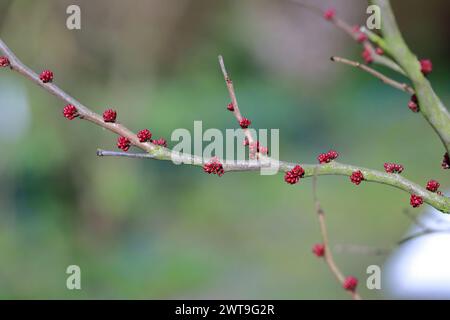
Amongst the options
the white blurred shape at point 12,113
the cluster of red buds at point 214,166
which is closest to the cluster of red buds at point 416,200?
the cluster of red buds at point 214,166

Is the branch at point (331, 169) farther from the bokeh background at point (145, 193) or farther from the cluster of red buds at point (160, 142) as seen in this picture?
the bokeh background at point (145, 193)

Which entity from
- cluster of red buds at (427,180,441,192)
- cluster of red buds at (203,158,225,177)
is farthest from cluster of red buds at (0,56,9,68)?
cluster of red buds at (427,180,441,192)

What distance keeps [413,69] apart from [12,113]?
7690 millimetres

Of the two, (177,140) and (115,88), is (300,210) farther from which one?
(115,88)

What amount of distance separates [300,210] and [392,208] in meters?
1.17

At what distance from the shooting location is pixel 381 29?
1339 mm

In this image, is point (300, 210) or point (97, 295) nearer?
point (97, 295)

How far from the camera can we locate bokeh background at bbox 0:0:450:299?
6508mm

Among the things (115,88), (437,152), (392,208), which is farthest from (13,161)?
(437,152)

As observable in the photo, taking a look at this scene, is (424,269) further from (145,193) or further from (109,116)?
(145,193)

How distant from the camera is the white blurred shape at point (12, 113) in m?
7.98

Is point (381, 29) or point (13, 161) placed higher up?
point (13, 161)

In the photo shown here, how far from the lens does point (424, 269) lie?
4.79 metres

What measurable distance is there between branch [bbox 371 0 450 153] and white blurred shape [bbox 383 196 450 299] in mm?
3135
